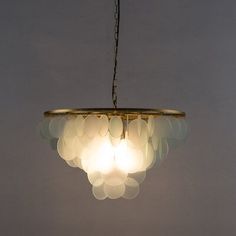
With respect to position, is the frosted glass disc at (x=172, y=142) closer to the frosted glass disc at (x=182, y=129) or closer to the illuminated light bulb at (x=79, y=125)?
the frosted glass disc at (x=182, y=129)

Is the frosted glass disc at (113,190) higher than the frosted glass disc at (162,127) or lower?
lower

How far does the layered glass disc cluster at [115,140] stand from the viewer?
98cm

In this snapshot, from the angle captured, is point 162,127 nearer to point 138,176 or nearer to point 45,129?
point 138,176

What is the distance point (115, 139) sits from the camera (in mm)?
1009

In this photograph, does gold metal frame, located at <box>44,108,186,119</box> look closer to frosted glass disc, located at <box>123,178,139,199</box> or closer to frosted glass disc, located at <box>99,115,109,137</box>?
frosted glass disc, located at <box>99,115,109,137</box>

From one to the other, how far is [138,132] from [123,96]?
1.08 meters

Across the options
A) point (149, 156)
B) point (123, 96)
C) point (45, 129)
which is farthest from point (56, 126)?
point (123, 96)

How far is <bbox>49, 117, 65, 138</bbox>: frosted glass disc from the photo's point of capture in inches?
40.6

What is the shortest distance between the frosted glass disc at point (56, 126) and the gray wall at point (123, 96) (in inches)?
40.3

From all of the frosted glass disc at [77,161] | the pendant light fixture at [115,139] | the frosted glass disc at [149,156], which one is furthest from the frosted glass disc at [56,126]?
the frosted glass disc at [149,156]

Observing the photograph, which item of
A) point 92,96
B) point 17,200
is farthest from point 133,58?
point 17,200

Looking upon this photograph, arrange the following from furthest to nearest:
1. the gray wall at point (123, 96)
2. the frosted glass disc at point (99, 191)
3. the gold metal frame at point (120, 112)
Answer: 1. the gray wall at point (123, 96)
2. the frosted glass disc at point (99, 191)
3. the gold metal frame at point (120, 112)

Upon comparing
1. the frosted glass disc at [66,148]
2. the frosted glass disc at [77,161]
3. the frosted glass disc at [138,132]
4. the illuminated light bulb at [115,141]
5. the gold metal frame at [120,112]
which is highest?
the gold metal frame at [120,112]

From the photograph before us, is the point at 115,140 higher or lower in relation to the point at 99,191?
higher
